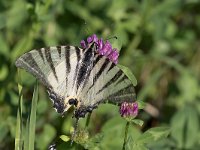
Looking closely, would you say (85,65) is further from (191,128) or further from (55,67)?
(191,128)

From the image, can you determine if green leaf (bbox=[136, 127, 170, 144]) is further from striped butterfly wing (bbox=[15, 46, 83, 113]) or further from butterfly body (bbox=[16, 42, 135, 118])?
striped butterfly wing (bbox=[15, 46, 83, 113])

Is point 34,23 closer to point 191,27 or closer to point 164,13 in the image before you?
point 164,13

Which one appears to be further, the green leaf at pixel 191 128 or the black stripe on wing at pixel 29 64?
the green leaf at pixel 191 128

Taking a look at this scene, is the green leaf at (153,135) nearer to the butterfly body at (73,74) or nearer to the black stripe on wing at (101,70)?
the butterfly body at (73,74)

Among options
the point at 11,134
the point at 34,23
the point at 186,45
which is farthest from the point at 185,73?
the point at 11,134

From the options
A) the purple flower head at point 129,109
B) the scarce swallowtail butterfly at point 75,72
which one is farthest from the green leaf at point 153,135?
the scarce swallowtail butterfly at point 75,72

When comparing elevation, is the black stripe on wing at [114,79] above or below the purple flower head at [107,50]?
below

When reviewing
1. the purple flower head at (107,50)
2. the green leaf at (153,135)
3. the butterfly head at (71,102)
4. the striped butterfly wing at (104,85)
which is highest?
the purple flower head at (107,50)
